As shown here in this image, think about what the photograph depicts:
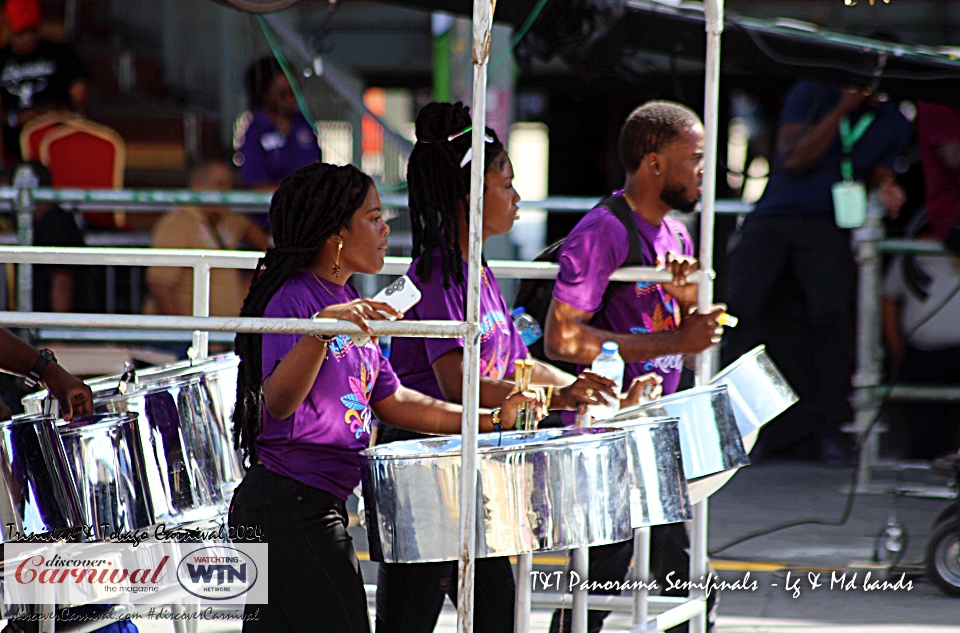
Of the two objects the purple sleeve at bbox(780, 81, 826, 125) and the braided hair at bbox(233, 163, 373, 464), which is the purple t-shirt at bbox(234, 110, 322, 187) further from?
the braided hair at bbox(233, 163, 373, 464)

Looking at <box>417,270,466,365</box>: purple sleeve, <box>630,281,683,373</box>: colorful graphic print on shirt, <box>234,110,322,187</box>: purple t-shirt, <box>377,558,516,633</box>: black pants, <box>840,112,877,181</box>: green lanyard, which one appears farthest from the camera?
<box>234,110,322,187</box>: purple t-shirt

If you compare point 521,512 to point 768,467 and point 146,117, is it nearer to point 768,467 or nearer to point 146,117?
point 768,467

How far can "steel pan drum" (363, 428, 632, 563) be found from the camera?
8.79ft

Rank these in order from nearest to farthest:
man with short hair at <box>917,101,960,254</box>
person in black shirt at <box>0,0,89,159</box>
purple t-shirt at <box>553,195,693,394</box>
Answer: purple t-shirt at <box>553,195,693,394</box>, man with short hair at <box>917,101,960,254</box>, person in black shirt at <box>0,0,89,159</box>

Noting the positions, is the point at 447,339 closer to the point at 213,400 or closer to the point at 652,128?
the point at 213,400

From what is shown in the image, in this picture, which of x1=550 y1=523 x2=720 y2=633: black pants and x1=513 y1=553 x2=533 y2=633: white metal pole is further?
x1=550 y1=523 x2=720 y2=633: black pants

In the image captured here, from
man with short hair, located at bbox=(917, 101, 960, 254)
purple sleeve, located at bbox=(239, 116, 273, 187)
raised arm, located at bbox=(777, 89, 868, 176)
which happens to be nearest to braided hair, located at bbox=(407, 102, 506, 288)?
man with short hair, located at bbox=(917, 101, 960, 254)

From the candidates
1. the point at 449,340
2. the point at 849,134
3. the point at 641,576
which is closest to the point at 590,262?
the point at 449,340

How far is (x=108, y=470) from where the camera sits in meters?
2.89

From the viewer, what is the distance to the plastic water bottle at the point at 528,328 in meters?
3.81

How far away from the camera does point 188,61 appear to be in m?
11.0

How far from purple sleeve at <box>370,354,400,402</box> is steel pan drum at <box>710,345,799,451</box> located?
865 millimetres

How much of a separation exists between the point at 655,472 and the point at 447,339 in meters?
0.59

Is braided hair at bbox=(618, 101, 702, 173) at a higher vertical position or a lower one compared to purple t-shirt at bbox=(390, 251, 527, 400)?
higher
